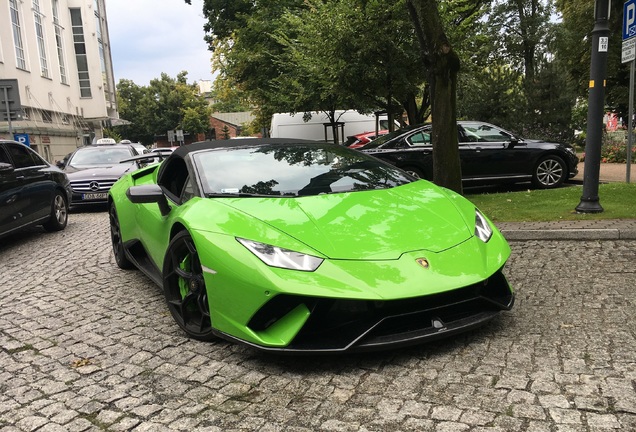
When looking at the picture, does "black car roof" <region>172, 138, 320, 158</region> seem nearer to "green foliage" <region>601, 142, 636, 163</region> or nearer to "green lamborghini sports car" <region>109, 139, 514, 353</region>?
"green lamborghini sports car" <region>109, 139, 514, 353</region>

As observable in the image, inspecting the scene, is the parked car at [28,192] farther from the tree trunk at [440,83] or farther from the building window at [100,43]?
the building window at [100,43]

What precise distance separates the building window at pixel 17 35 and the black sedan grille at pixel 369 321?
30812 mm

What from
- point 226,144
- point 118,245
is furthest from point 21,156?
point 226,144

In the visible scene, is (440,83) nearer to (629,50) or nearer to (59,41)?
(629,50)

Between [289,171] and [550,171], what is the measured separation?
7.96 metres

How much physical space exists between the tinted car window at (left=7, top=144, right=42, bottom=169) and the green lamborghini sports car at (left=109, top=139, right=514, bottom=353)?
477 centimetres

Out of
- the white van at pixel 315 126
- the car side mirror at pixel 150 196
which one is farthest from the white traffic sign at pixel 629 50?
the white van at pixel 315 126

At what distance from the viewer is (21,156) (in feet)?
26.6

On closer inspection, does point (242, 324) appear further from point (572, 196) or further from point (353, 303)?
point (572, 196)

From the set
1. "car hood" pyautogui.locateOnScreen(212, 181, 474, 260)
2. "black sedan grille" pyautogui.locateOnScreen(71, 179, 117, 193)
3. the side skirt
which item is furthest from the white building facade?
"car hood" pyautogui.locateOnScreen(212, 181, 474, 260)

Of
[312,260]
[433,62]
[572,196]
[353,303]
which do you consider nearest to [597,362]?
[353,303]

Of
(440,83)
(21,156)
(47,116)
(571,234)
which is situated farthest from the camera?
(47,116)

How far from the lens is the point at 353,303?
2.93m

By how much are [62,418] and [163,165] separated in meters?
2.59
